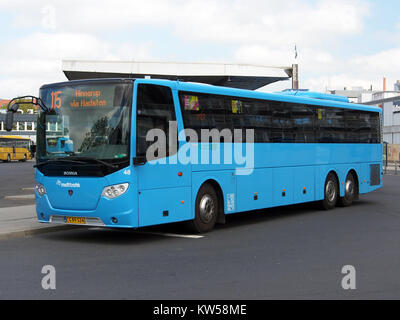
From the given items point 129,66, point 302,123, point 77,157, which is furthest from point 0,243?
point 129,66

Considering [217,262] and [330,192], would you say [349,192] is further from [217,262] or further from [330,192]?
[217,262]

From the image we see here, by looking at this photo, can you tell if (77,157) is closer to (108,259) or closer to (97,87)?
(97,87)

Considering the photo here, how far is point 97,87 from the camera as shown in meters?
11.2

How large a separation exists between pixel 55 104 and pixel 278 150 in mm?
5838

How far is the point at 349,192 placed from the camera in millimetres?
18812

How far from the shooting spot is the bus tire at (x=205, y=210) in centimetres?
1249

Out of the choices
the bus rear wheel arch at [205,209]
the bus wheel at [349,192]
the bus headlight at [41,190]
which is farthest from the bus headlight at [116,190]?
the bus wheel at [349,192]

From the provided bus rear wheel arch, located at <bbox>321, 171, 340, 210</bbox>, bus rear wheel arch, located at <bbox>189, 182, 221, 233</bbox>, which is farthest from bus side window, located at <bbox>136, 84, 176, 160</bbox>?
bus rear wheel arch, located at <bbox>321, 171, 340, 210</bbox>

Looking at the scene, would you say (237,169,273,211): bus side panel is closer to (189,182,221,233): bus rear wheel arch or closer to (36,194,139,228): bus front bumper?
(189,182,221,233): bus rear wheel arch

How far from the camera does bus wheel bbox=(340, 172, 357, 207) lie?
18.6 meters

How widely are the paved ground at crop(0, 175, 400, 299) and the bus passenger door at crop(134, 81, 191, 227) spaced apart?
61 centimetres

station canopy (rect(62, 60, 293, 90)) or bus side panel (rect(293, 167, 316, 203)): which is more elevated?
station canopy (rect(62, 60, 293, 90))

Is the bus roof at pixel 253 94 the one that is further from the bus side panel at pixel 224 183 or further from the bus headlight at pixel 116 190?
the bus headlight at pixel 116 190

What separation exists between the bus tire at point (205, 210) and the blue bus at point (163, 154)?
21mm
